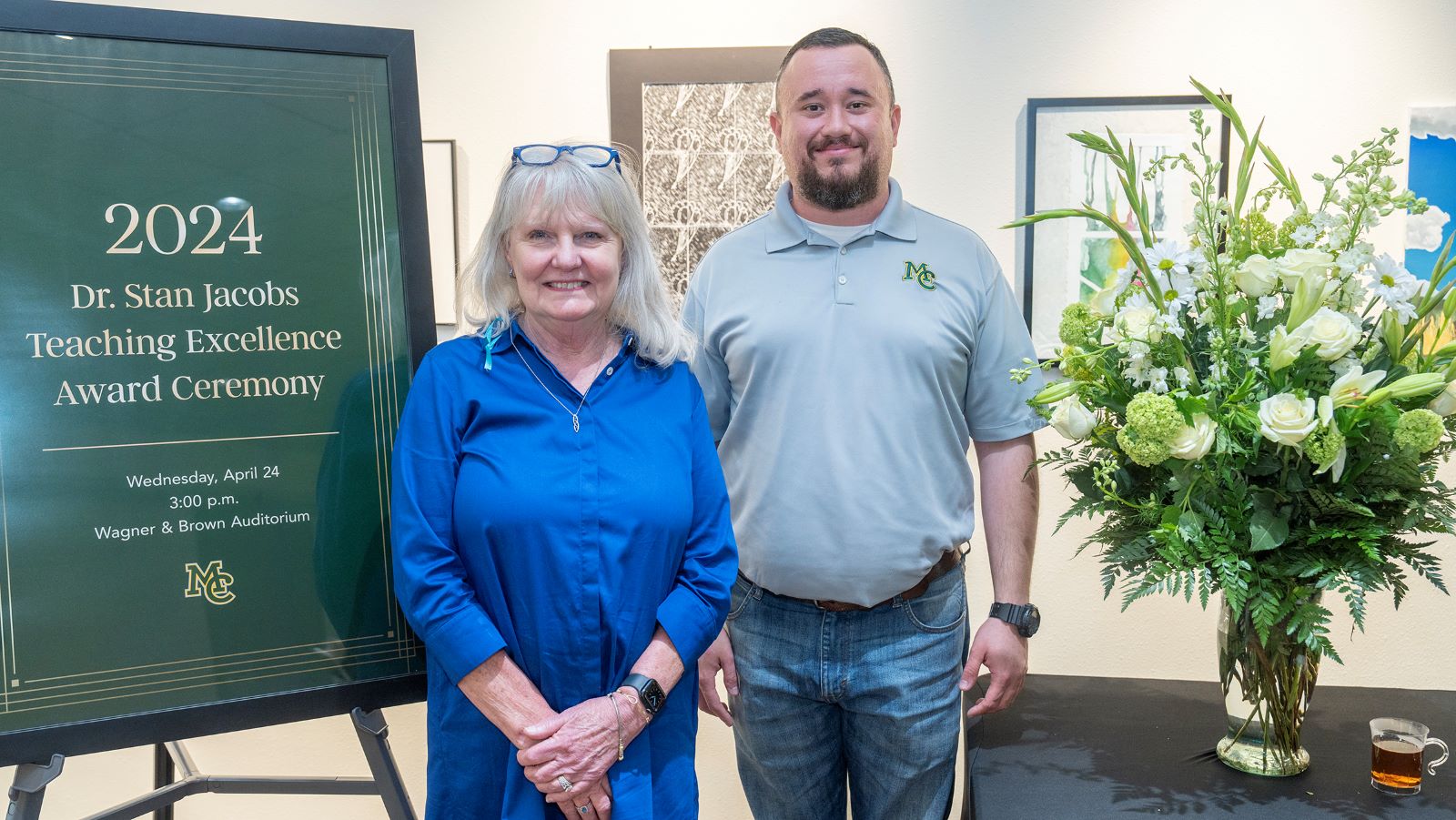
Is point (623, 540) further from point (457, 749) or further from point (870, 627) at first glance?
point (870, 627)

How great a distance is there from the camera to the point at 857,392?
5.52 ft

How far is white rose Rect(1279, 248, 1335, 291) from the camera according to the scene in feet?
4.12

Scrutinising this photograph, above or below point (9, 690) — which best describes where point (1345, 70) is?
above

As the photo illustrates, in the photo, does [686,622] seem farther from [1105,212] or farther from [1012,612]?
[1105,212]

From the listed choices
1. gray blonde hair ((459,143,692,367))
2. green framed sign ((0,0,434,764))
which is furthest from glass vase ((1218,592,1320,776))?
green framed sign ((0,0,434,764))

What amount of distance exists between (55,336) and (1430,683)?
2937mm

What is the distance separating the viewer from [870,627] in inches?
66.5

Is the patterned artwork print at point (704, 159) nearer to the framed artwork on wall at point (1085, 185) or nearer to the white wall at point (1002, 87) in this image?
the white wall at point (1002, 87)

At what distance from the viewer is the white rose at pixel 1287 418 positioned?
1.20 meters

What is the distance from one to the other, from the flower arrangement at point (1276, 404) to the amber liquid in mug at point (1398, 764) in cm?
18

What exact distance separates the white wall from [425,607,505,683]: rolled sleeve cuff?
1.40 meters

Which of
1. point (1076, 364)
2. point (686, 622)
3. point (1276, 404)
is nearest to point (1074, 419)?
point (1076, 364)

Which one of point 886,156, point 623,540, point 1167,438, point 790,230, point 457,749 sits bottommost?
point 457,749

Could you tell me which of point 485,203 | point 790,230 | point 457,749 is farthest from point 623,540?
point 485,203
